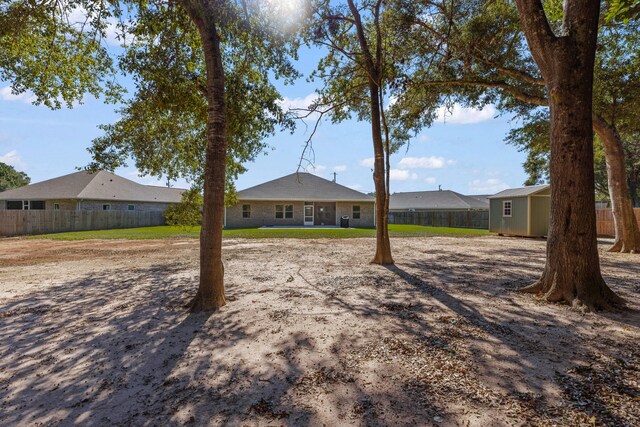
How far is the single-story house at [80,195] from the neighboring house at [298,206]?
5.19 m

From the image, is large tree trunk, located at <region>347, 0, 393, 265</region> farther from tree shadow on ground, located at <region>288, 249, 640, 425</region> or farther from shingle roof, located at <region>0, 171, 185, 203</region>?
shingle roof, located at <region>0, 171, 185, 203</region>

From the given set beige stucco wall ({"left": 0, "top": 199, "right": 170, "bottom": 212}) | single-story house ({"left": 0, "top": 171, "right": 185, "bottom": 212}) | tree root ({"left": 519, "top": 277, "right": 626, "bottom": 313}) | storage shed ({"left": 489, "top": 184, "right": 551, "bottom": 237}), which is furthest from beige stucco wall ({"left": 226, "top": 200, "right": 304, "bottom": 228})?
tree root ({"left": 519, "top": 277, "right": 626, "bottom": 313})

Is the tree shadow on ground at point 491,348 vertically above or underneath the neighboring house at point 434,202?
underneath

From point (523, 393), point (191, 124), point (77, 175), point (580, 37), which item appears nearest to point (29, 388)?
point (523, 393)

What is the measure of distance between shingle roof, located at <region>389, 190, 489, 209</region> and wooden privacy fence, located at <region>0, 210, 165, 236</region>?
2917cm

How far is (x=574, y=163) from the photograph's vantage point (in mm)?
4871

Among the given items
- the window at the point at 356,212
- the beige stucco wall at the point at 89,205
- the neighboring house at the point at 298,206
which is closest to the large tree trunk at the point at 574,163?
the neighboring house at the point at 298,206

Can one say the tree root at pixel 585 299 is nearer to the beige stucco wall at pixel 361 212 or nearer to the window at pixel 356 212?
the beige stucco wall at pixel 361 212

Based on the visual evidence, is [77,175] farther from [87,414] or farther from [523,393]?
[523,393]

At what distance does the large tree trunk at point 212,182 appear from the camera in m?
4.78

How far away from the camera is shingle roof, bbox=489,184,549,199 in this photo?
57.1 ft

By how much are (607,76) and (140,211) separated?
1259 inches

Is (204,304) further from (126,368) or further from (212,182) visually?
(212,182)

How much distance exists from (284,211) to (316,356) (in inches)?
905
